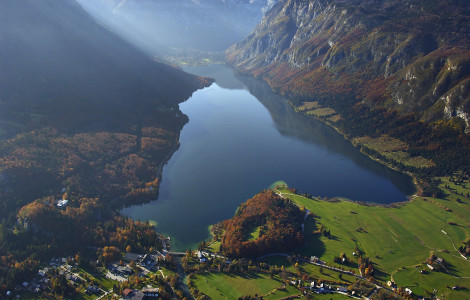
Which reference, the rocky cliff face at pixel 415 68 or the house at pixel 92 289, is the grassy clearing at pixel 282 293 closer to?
the house at pixel 92 289

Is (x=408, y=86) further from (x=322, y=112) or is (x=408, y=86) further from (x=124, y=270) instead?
(x=124, y=270)

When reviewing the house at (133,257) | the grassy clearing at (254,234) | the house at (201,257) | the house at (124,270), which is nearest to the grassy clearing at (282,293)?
the grassy clearing at (254,234)

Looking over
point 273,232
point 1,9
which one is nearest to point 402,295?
point 273,232

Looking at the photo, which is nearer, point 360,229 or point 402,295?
point 402,295

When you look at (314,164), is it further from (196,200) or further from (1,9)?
(1,9)

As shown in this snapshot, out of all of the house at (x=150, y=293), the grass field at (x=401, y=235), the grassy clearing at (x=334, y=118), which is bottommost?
the house at (x=150, y=293)

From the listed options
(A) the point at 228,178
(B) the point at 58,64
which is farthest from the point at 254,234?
(B) the point at 58,64

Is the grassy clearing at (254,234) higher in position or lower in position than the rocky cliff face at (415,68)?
lower
